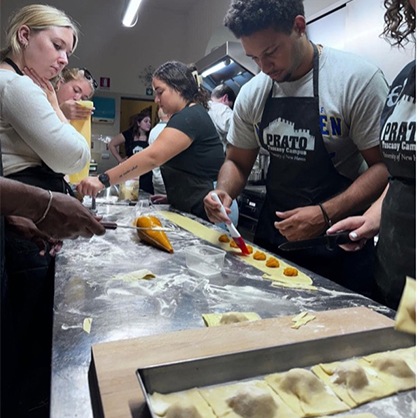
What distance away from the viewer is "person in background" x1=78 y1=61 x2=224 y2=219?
82.4 inches

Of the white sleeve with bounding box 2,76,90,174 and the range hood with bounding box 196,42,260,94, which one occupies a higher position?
the range hood with bounding box 196,42,260,94

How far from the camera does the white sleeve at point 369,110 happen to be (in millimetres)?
1360

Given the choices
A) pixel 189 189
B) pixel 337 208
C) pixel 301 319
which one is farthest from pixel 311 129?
pixel 189 189

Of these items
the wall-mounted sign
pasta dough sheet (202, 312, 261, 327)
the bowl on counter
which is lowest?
the bowl on counter

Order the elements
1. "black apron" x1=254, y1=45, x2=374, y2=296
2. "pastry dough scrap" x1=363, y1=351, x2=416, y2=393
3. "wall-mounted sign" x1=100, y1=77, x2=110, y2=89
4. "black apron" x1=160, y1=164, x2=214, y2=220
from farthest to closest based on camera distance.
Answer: "wall-mounted sign" x1=100, y1=77, x2=110, y2=89 → "black apron" x1=160, y1=164, x2=214, y2=220 → "black apron" x1=254, y1=45, x2=374, y2=296 → "pastry dough scrap" x1=363, y1=351, x2=416, y2=393

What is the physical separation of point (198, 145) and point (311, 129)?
0.87 meters

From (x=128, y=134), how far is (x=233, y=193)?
3868 mm

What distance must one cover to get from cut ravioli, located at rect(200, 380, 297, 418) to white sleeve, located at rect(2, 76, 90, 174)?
1.07 m

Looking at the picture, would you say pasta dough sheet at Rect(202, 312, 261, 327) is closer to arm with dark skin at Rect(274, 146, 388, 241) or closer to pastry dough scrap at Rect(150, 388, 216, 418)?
pastry dough scrap at Rect(150, 388, 216, 418)

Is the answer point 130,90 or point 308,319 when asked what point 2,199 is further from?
point 130,90

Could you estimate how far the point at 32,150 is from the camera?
1383 millimetres

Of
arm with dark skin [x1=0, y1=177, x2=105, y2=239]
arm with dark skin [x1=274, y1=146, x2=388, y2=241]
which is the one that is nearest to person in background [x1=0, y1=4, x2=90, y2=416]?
arm with dark skin [x1=0, y1=177, x2=105, y2=239]

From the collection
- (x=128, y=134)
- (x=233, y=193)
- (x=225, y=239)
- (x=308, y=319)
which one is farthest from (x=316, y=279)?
(x=128, y=134)

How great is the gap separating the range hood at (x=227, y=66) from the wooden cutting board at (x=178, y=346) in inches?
110
